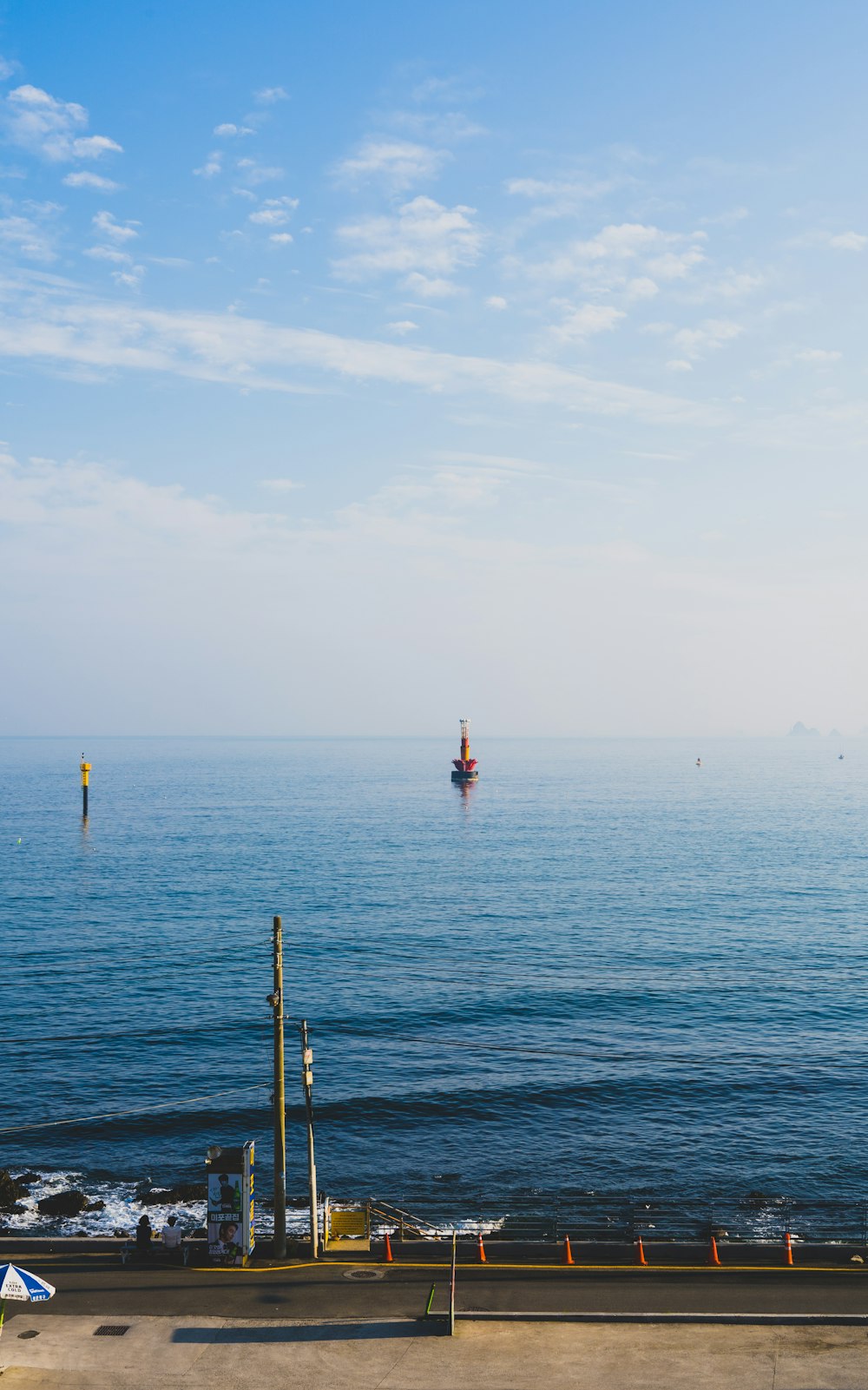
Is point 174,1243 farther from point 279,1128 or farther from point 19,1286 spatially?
point 19,1286

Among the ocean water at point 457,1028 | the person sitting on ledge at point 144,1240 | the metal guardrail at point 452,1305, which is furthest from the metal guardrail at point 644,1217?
the person sitting on ledge at point 144,1240

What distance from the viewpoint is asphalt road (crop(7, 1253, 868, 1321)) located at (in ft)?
84.3

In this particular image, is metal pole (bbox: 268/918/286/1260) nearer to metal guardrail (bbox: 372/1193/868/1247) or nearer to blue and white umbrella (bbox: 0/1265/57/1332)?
metal guardrail (bbox: 372/1193/868/1247)

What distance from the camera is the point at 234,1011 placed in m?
62.9

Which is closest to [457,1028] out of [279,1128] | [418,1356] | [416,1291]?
[279,1128]

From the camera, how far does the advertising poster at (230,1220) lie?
2872 cm

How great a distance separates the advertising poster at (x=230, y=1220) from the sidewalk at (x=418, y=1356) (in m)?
3.37

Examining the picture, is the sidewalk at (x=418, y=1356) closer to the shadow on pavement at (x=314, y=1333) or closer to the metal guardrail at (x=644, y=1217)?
the shadow on pavement at (x=314, y=1333)

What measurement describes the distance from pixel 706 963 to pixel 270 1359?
179ft

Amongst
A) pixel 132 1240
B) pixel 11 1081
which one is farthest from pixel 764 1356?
pixel 11 1081

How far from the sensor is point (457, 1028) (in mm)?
59031

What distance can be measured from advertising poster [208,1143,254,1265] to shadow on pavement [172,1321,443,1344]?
12.7ft

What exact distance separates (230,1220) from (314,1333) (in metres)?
5.08

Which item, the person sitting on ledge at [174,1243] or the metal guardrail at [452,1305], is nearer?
the metal guardrail at [452,1305]
